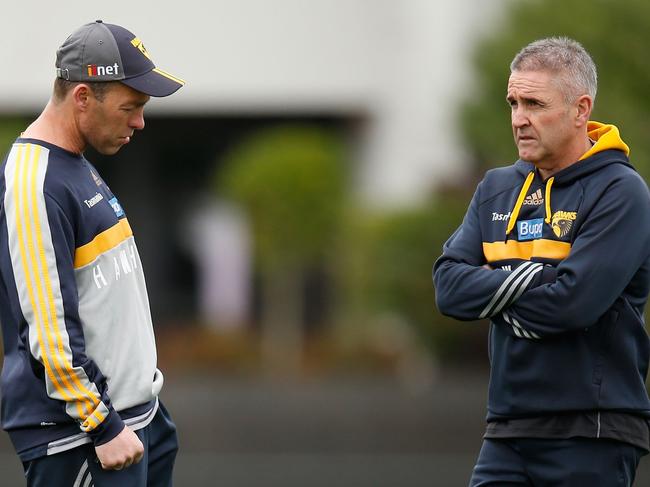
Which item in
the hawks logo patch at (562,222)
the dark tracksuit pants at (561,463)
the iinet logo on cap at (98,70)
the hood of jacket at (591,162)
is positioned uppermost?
the iinet logo on cap at (98,70)

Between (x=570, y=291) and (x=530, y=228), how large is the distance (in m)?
0.32

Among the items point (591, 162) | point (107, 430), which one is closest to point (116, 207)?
point (107, 430)

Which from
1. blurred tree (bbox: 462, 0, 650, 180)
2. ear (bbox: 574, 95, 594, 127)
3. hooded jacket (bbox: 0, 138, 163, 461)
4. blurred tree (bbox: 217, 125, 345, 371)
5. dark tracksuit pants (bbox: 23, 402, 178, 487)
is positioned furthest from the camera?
blurred tree (bbox: 217, 125, 345, 371)

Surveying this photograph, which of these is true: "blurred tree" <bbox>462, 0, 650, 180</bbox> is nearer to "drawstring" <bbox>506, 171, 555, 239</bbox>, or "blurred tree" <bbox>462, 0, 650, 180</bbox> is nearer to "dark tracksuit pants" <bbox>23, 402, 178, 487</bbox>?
"drawstring" <bbox>506, 171, 555, 239</bbox>

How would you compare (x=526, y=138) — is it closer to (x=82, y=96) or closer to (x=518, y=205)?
(x=518, y=205)

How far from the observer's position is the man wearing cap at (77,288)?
13.5 ft

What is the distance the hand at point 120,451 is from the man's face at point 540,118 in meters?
1.60

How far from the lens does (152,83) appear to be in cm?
435

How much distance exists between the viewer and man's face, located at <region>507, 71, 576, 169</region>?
4340 mm

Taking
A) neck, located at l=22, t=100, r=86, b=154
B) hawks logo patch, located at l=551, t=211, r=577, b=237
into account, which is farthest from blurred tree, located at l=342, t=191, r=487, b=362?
neck, located at l=22, t=100, r=86, b=154

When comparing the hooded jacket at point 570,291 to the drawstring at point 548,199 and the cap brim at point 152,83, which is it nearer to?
the drawstring at point 548,199

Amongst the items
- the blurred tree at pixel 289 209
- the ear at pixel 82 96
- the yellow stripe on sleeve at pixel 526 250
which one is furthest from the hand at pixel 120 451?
the blurred tree at pixel 289 209

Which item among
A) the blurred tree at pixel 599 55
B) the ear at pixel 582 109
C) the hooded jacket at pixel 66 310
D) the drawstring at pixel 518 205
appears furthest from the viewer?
the blurred tree at pixel 599 55

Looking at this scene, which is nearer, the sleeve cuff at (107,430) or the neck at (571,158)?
the sleeve cuff at (107,430)
